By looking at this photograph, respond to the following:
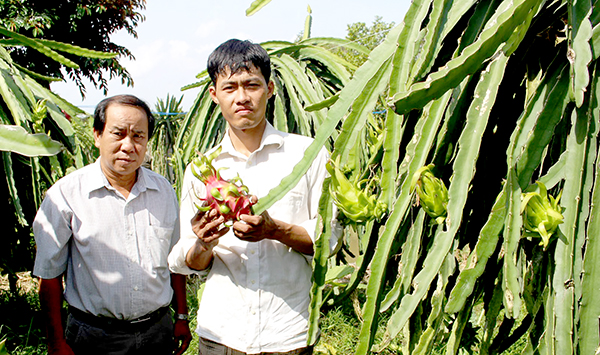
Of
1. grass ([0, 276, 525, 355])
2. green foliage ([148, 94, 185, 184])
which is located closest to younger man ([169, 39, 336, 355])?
grass ([0, 276, 525, 355])

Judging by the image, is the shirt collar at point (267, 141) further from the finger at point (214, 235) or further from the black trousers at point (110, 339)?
the black trousers at point (110, 339)

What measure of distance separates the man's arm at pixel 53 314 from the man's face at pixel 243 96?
0.80 meters

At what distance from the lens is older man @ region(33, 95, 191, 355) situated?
1.62m

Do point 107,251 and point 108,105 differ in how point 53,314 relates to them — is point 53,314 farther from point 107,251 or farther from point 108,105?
point 108,105

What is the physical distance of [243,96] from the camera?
4.48 feet

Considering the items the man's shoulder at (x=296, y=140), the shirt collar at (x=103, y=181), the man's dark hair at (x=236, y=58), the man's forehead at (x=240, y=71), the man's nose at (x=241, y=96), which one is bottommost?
the shirt collar at (x=103, y=181)

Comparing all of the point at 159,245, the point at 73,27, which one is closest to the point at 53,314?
the point at 159,245

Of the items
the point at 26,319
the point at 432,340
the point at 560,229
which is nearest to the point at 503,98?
the point at 560,229

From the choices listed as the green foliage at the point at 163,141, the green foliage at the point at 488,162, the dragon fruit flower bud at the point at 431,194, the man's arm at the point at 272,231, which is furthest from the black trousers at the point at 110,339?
the green foliage at the point at 163,141

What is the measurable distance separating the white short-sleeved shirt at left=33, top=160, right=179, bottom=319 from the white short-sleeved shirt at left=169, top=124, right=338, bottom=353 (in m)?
0.30

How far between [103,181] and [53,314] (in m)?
0.44

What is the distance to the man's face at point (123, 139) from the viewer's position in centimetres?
163

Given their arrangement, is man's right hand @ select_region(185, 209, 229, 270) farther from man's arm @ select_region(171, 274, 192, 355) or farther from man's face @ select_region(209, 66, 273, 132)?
man's arm @ select_region(171, 274, 192, 355)

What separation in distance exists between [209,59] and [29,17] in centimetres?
799
